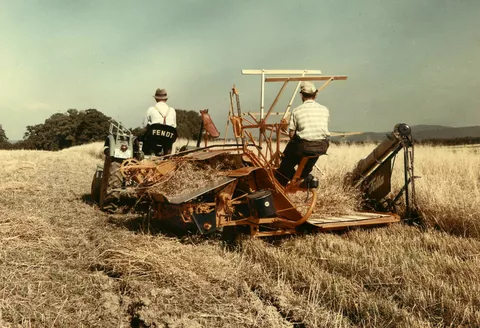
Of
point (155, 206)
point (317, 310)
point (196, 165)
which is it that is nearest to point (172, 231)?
point (155, 206)

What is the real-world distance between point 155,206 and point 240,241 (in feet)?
3.81

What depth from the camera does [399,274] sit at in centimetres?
350

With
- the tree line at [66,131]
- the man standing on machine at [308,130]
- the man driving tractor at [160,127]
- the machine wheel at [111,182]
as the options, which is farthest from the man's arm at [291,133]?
the tree line at [66,131]

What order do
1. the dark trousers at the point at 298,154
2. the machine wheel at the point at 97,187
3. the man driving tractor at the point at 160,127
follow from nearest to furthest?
the dark trousers at the point at 298,154 < the man driving tractor at the point at 160,127 < the machine wheel at the point at 97,187

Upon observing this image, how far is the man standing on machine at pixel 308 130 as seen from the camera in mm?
5434

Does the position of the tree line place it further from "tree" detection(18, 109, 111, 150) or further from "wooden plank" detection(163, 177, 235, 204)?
"wooden plank" detection(163, 177, 235, 204)

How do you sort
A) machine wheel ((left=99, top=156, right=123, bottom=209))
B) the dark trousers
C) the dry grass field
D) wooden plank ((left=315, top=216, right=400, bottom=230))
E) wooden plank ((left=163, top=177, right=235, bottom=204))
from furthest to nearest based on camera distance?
machine wheel ((left=99, top=156, right=123, bottom=209))
the dark trousers
wooden plank ((left=315, top=216, right=400, bottom=230))
wooden plank ((left=163, top=177, right=235, bottom=204))
the dry grass field

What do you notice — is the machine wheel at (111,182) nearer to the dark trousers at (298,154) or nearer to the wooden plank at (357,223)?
the dark trousers at (298,154)

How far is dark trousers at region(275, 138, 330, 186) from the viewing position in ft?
17.8

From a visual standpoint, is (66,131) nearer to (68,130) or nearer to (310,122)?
(68,130)

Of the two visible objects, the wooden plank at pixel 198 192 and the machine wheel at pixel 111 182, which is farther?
the machine wheel at pixel 111 182

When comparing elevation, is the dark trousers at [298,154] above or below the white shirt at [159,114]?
below

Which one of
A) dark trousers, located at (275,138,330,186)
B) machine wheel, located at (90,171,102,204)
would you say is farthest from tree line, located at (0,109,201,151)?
dark trousers, located at (275,138,330,186)

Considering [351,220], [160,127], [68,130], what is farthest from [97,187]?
[68,130]
